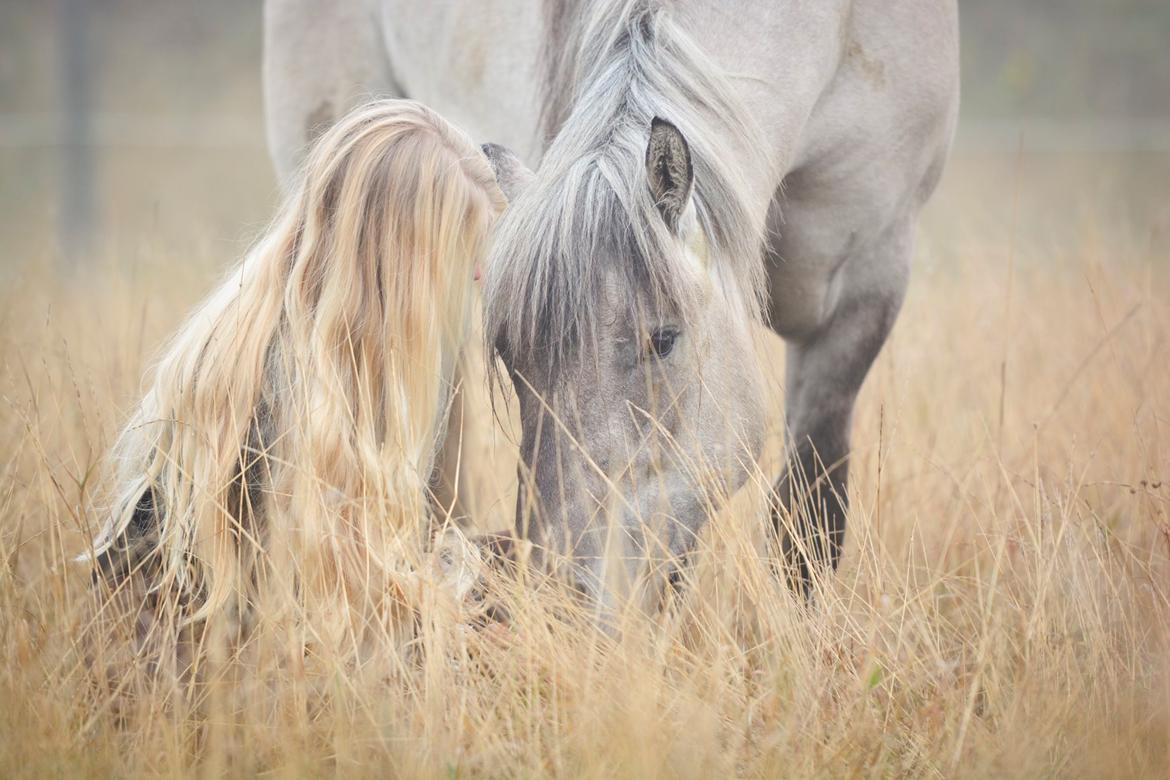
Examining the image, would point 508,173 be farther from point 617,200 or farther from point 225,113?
point 225,113

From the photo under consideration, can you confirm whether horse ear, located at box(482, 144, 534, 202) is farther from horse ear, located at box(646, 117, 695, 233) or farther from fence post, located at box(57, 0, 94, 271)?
fence post, located at box(57, 0, 94, 271)

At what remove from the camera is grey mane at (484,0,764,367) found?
185cm

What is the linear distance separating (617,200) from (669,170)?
10cm

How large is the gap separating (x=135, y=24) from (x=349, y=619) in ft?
45.7

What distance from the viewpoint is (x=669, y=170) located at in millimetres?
1862

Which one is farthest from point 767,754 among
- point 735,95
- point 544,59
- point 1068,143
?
point 1068,143

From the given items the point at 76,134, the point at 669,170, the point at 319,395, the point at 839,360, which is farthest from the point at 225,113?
the point at 669,170

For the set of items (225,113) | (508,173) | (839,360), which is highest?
(225,113)

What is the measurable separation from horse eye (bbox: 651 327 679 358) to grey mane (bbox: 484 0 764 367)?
4cm

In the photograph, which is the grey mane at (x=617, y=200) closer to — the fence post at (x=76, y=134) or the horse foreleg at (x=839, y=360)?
the horse foreleg at (x=839, y=360)

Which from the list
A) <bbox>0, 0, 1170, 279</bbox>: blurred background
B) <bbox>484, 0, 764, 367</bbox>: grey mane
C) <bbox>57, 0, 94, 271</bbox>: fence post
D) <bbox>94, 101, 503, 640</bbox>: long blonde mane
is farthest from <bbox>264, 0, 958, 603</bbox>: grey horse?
<bbox>57, 0, 94, 271</bbox>: fence post

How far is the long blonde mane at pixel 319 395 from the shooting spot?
1820 millimetres

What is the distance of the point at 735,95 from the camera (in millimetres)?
2115

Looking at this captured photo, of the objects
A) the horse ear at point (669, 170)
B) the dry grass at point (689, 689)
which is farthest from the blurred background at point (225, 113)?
the horse ear at point (669, 170)
